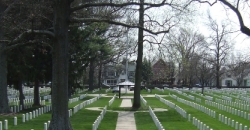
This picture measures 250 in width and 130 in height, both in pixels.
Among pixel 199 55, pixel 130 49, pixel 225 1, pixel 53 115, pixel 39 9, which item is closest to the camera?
pixel 225 1

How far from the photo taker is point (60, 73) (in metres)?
15.0

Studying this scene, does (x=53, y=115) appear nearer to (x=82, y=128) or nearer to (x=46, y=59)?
(x=82, y=128)

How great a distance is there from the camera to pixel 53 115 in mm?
15016

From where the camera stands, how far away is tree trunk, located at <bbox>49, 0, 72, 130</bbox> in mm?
14977

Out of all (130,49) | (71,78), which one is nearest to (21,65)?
(71,78)

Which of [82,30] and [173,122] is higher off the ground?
[82,30]

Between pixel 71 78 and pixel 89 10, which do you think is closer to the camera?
pixel 89 10

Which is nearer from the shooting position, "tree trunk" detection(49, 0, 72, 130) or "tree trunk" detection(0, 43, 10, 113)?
"tree trunk" detection(49, 0, 72, 130)

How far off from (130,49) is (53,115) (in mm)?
16393

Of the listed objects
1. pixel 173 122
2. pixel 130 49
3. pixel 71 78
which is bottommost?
pixel 173 122

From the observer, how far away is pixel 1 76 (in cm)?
2567

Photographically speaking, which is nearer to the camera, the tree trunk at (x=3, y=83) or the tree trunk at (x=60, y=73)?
the tree trunk at (x=60, y=73)

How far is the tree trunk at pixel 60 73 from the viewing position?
1498 centimetres

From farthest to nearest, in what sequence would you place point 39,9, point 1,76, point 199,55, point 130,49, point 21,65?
1. point 199,55
2. point 130,49
3. point 21,65
4. point 1,76
5. point 39,9
